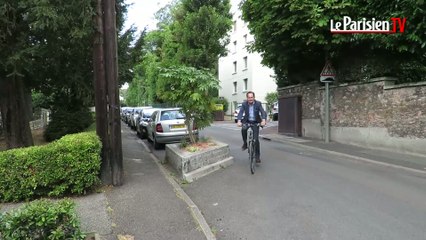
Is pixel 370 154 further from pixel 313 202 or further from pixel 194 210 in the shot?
pixel 194 210

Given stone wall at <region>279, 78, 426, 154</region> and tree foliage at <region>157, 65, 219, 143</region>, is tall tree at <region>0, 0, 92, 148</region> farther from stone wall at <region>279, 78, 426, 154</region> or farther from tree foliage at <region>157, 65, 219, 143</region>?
stone wall at <region>279, 78, 426, 154</region>

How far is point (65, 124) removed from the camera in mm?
17641

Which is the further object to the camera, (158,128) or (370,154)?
(158,128)

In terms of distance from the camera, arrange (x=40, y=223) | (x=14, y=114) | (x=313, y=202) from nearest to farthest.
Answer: (x=40, y=223) < (x=313, y=202) < (x=14, y=114)

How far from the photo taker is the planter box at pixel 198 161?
8852 mm

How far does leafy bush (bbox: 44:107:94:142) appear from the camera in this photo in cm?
1733

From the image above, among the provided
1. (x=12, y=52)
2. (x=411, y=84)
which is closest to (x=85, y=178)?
(x=12, y=52)

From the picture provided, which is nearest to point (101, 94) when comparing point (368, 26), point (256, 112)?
point (256, 112)

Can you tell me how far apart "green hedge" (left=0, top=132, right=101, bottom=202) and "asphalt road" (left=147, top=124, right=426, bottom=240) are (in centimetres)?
193

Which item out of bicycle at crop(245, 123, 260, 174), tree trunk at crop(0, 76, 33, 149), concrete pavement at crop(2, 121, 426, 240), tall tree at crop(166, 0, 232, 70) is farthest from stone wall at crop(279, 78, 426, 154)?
tall tree at crop(166, 0, 232, 70)

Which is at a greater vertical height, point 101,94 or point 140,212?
point 101,94

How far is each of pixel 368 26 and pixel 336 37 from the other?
107cm

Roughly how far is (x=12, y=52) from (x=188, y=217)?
642 cm

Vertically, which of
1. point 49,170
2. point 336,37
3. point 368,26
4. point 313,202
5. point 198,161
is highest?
point 368,26
